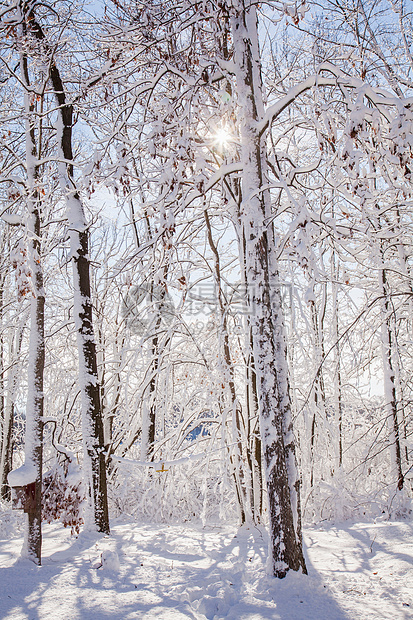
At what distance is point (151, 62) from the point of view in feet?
15.0

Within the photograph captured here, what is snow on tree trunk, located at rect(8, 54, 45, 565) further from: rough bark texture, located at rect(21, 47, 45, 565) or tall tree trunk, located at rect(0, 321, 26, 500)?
tall tree trunk, located at rect(0, 321, 26, 500)

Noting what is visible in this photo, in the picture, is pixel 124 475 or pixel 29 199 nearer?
pixel 29 199

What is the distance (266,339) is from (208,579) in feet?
7.59

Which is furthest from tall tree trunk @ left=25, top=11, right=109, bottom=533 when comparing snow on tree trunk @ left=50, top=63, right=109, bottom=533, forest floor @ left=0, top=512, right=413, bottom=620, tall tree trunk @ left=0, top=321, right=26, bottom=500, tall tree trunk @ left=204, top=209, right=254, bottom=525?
tall tree trunk @ left=0, top=321, right=26, bottom=500

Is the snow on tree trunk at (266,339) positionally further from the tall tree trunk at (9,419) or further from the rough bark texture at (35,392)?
the tall tree trunk at (9,419)

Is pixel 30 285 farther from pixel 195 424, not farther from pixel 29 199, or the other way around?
pixel 195 424

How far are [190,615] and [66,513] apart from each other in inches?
118

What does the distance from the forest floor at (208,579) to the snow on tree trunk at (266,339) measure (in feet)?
1.26

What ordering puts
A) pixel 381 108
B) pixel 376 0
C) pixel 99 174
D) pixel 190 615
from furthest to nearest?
pixel 376 0 < pixel 99 174 < pixel 381 108 < pixel 190 615

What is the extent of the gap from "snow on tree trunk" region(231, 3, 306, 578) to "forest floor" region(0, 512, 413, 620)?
38cm

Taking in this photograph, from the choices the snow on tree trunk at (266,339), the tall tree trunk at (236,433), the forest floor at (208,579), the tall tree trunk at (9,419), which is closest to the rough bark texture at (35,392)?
the forest floor at (208,579)

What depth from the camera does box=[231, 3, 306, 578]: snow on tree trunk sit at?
3871 mm

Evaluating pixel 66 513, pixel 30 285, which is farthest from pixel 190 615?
pixel 30 285

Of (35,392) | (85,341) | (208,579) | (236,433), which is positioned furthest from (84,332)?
(208,579)
